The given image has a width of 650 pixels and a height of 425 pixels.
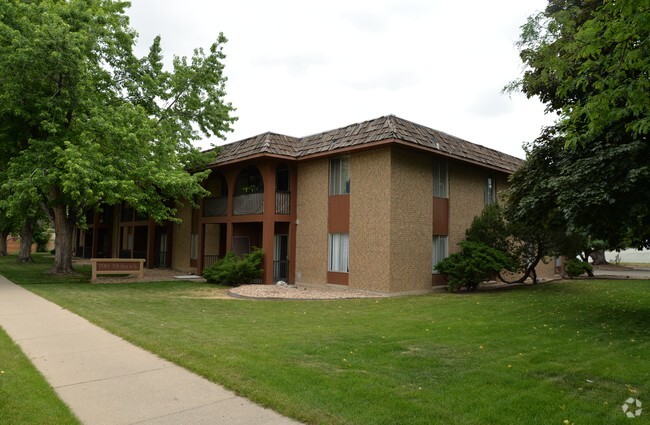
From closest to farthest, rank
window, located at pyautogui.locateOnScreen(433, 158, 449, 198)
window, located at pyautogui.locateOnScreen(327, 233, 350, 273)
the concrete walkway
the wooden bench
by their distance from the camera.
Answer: the concrete walkway, window, located at pyautogui.locateOnScreen(327, 233, 350, 273), window, located at pyautogui.locateOnScreen(433, 158, 449, 198), the wooden bench

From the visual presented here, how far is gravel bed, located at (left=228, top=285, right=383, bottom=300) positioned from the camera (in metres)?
14.5

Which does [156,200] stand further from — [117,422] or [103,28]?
[117,422]

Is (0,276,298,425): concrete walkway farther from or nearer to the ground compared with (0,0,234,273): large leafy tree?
nearer to the ground

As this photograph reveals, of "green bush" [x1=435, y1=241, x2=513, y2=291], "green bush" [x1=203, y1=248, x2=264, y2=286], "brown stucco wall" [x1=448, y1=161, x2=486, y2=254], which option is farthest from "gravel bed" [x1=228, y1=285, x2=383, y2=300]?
"brown stucco wall" [x1=448, y1=161, x2=486, y2=254]

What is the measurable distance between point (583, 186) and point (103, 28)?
1866 cm

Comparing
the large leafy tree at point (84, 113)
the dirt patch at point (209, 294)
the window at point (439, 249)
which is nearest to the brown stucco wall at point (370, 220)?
the window at point (439, 249)

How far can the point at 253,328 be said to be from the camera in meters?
8.91

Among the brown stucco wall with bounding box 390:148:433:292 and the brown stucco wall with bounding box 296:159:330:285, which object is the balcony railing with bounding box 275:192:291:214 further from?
the brown stucco wall with bounding box 390:148:433:292

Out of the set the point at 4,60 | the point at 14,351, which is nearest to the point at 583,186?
the point at 14,351

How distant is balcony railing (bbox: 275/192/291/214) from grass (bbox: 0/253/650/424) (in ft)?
20.4

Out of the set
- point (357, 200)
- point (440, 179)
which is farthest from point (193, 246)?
point (440, 179)

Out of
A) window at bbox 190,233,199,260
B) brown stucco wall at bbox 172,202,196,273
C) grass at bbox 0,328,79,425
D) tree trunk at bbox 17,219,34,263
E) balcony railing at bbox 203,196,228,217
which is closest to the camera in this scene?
grass at bbox 0,328,79,425

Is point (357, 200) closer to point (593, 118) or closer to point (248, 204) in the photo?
point (248, 204)

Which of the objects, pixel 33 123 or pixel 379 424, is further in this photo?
pixel 33 123
